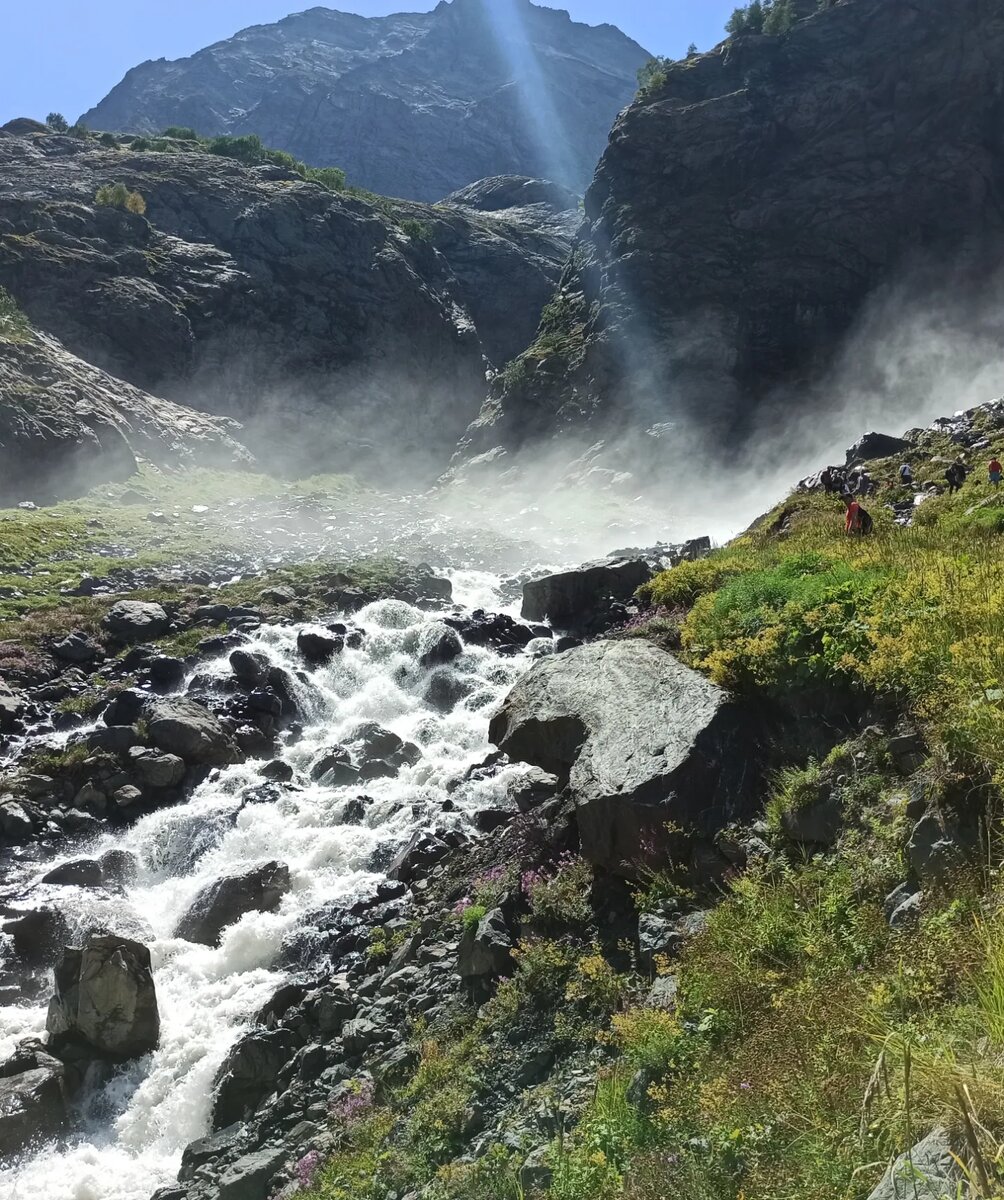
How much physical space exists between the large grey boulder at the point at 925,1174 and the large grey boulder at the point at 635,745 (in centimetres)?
469

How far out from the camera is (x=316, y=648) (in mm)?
25641

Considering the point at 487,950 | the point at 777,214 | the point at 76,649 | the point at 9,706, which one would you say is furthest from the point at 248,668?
the point at 777,214

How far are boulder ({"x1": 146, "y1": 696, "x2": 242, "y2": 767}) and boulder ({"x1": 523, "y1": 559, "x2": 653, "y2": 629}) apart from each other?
13591mm

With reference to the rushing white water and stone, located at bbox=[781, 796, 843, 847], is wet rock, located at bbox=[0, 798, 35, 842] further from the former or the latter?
stone, located at bbox=[781, 796, 843, 847]

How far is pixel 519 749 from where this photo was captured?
11133 mm

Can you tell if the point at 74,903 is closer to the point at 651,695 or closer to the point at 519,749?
the point at 519,749

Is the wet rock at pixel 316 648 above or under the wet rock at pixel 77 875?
above

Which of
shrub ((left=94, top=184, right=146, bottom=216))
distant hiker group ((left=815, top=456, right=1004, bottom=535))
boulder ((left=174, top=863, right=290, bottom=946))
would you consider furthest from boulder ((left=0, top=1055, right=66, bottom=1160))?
shrub ((left=94, top=184, right=146, bottom=216))

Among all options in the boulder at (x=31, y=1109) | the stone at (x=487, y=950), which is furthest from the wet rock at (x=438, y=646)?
the stone at (x=487, y=950)

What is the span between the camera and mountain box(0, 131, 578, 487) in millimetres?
80188

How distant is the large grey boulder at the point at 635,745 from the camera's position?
26.4 feet

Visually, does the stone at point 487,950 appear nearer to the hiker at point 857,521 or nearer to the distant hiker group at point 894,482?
the hiker at point 857,521

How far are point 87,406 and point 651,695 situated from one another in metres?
64.2

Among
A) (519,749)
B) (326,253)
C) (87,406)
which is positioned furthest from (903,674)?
(326,253)
